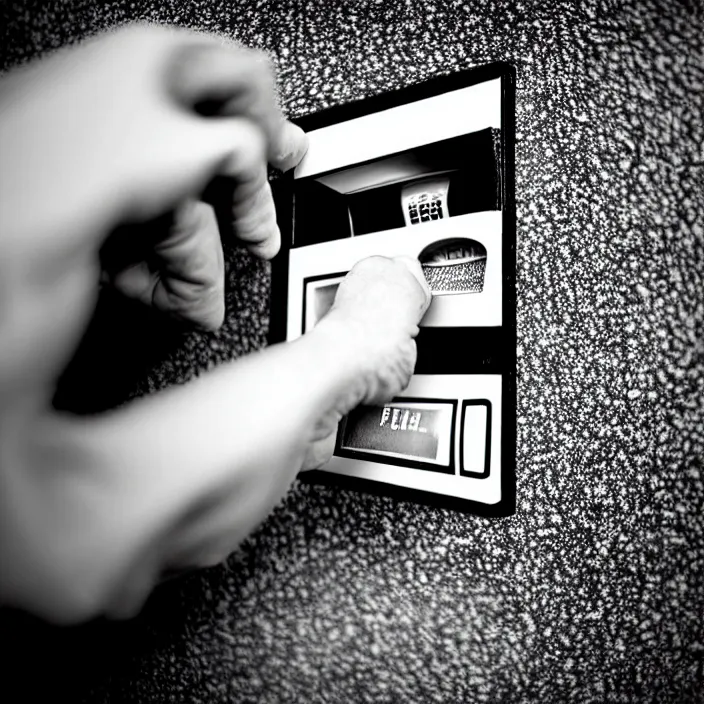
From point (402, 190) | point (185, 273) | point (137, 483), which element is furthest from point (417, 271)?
point (137, 483)

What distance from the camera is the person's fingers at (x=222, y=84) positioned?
1.11ft

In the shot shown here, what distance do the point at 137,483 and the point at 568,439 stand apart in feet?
1.25

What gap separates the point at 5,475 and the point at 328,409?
0.19 metres

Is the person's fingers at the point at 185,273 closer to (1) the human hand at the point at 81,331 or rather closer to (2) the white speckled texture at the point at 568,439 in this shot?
(1) the human hand at the point at 81,331

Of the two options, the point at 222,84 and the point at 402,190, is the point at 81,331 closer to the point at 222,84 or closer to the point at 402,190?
the point at 222,84

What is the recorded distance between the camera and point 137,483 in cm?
29

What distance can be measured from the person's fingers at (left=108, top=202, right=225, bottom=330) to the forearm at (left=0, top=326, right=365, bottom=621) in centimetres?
13

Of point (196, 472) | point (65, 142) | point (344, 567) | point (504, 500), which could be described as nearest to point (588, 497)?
point (504, 500)

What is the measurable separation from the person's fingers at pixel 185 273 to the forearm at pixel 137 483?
0.13 metres

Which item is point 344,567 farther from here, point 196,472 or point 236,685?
point 196,472

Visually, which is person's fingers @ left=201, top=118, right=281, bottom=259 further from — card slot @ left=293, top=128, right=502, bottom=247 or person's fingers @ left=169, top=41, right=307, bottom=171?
card slot @ left=293, top=128, right=502, bottom=247

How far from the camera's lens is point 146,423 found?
30 centimetres

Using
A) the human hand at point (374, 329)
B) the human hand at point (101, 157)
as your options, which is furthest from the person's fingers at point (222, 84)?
the human hand at point (374, 329)

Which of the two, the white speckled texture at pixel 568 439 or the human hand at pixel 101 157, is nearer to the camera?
the human hand at pixel 101 157
